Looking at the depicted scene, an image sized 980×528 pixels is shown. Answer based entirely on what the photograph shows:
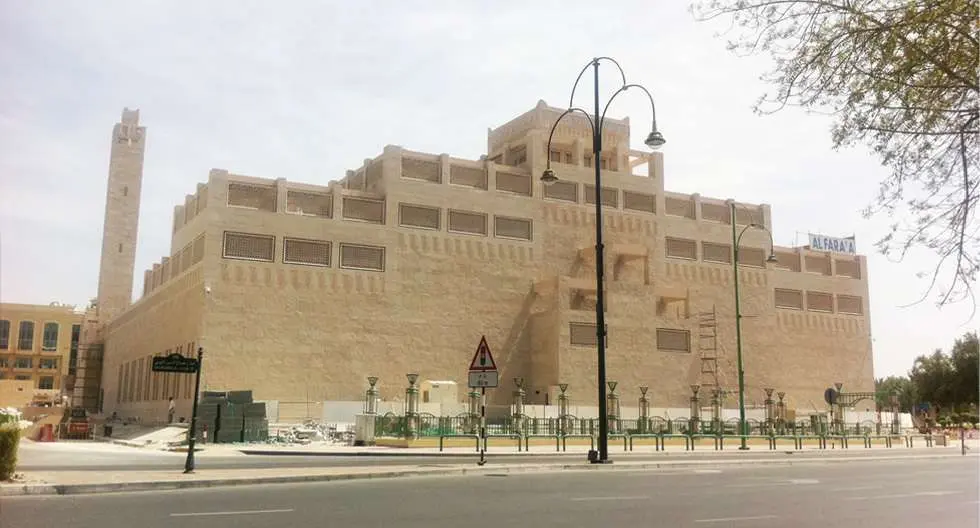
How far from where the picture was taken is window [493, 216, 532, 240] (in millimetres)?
56500

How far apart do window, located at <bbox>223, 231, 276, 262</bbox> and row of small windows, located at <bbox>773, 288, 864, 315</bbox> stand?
132 ft

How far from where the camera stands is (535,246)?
57.5 m

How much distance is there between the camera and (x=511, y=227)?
187 feet

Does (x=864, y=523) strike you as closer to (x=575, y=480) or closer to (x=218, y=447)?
(x=575, y=480)

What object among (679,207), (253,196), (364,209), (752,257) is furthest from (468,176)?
(752,257)

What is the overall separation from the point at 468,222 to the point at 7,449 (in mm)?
43263

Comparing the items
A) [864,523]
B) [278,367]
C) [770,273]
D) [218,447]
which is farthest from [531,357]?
[864,523]

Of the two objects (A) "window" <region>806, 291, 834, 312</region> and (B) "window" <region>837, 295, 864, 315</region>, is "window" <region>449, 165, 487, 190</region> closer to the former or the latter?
(A) "window" <region>806, 291, 834, 312</region>

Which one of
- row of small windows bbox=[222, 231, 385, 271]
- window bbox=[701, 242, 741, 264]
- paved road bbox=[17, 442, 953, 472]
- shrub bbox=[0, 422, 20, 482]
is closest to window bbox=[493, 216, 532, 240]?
row of small windows bbox=[222, 231, 385, 271]

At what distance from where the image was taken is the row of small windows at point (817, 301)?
6762cm

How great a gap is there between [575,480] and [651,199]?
48550 mm

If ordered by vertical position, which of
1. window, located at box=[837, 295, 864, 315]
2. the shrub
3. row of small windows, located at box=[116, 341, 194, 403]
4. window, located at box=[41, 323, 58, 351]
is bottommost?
the shrub

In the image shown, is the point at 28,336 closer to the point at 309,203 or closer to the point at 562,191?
the point at 309,203

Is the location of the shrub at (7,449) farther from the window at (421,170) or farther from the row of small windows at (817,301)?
the row of small windows at (817,301)
